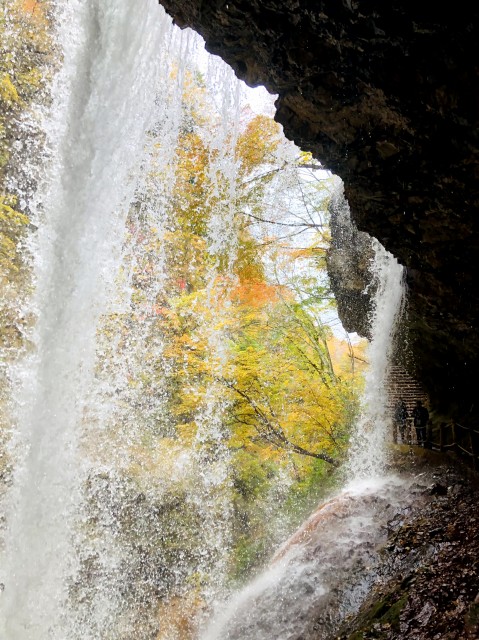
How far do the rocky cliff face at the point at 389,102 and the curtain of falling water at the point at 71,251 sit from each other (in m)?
3.21

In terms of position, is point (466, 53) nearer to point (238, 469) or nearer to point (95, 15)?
point (95, 15)

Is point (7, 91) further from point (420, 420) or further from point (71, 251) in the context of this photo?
point (420, 420)

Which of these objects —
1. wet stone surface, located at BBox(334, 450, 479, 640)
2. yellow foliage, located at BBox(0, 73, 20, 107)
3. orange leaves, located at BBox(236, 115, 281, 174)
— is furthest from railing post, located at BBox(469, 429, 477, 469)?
yellow foliage, located at BBox(0, 73, 20, 107)

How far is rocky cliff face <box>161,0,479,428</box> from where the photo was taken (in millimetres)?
3252

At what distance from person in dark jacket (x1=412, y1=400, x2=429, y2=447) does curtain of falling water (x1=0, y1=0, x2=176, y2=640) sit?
6.27 m

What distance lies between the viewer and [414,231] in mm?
4637

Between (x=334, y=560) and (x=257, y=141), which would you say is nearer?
(x=334, y=560)

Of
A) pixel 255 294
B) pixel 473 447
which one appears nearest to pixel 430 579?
pixel 473 447

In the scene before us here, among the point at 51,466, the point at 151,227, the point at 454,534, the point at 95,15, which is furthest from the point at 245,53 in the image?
the point at 151,227

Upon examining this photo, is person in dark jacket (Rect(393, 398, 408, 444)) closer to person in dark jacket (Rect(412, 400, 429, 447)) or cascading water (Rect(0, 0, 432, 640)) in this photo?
person in dark jacket (Rect(412, 400, 429, 447))

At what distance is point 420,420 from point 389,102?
271 inches

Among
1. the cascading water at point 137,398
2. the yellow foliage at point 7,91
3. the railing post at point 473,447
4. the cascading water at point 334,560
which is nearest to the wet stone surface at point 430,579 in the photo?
the cascading water at point 334,560

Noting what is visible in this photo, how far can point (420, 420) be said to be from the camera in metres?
9.02

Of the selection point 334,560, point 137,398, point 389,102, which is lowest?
point 334,560
